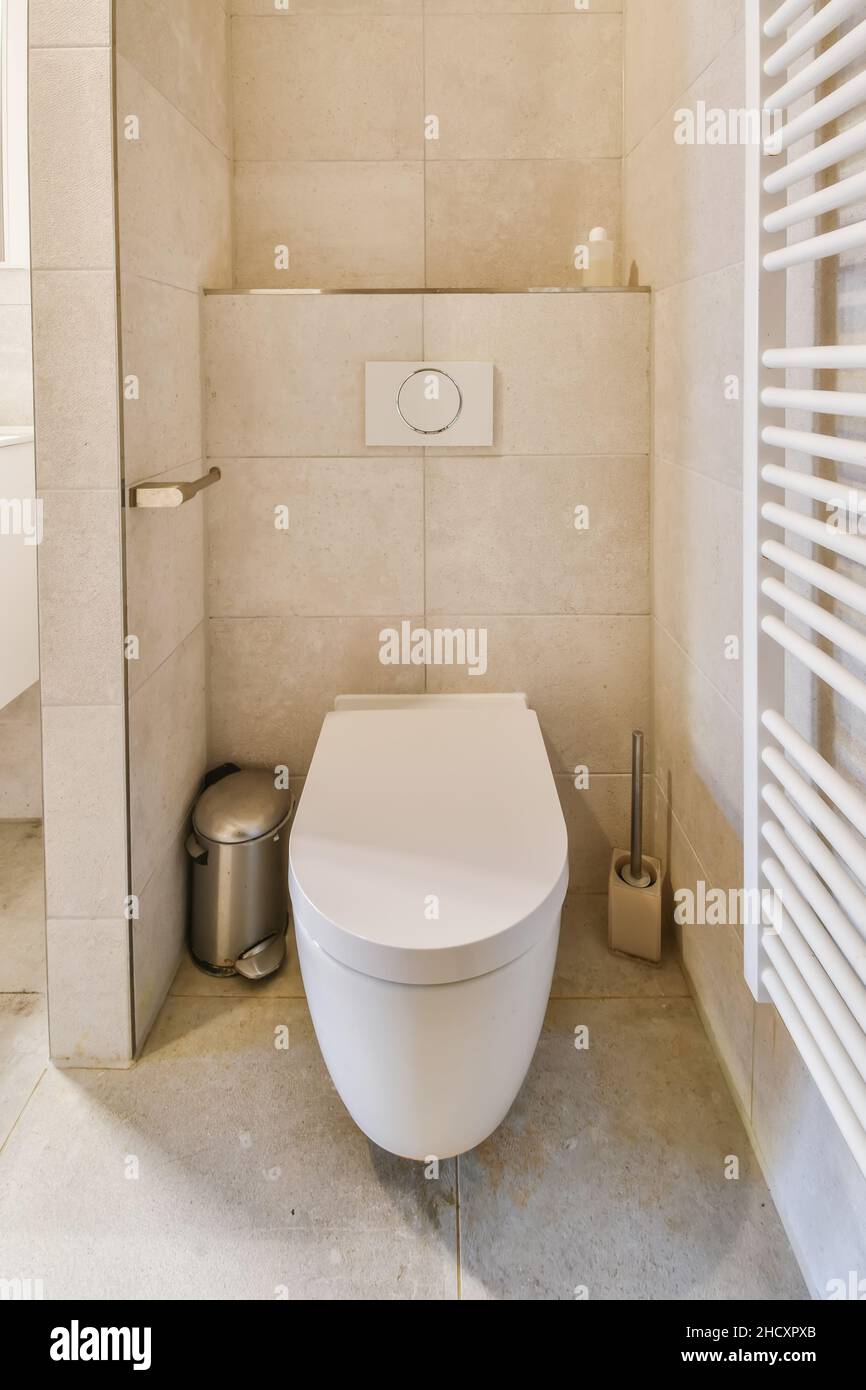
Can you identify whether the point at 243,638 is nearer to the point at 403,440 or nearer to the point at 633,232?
the point at 403,440

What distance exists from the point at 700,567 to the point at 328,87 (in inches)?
46.9

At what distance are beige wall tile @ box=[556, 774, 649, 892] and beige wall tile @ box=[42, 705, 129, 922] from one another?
858 millimetres

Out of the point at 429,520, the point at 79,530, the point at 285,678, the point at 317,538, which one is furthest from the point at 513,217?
the point at 79,530

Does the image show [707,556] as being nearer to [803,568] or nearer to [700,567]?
[700,567]

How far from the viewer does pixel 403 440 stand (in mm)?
1910

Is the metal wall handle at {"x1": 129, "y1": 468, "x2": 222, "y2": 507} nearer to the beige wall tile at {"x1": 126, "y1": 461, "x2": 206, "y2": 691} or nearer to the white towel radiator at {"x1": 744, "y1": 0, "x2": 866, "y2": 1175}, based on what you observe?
the beige wall tile at {"x1": 126, "y1": 461, "x2": 206, "y2": 691}

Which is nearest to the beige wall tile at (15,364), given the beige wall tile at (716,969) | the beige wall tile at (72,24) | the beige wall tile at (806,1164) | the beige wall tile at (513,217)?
the beige wall tile at (72,24)

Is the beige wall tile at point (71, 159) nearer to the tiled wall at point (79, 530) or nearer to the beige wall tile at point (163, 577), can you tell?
the tiled wall at point (79, 530)

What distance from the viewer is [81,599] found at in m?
1.51

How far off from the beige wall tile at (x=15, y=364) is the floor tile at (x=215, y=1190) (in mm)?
1106

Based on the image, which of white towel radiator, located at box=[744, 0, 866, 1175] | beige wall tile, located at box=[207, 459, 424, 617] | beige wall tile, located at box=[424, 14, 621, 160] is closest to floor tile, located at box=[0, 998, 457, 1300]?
white towel radiator, located at box=[744, 0, 866, 1175]

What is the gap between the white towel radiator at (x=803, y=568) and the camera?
2.92 ft

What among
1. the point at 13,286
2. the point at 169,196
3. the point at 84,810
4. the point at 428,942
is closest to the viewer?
the point at 428,942
